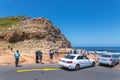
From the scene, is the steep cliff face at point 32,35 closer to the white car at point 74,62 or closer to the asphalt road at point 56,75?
the white car at point 74,62

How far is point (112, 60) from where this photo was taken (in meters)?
22.8

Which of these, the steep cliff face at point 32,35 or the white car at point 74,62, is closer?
the white car at point 74,62

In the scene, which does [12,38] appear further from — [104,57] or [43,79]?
Result: [43,79]

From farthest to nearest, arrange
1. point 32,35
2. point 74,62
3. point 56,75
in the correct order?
point 32,35, point 74,62, point 56,75

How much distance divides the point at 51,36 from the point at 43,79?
156 ft

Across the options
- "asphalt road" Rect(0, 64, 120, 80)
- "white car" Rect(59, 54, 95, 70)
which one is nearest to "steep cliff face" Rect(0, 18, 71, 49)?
"white car" Rect(59, 54, 95, 70)

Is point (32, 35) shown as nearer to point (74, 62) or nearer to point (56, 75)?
point (74, 62)

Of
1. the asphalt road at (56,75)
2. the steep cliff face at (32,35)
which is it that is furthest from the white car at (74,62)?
the steep cliff face at (32,35)

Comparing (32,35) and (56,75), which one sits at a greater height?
(32,35)

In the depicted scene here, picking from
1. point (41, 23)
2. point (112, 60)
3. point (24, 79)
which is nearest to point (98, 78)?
point (24, 79)

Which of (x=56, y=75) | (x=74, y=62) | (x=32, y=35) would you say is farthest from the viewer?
(x=32, y=35)

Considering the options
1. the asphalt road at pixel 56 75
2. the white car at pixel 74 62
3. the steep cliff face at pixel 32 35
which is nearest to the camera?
the asphalt road at pixel 56 75

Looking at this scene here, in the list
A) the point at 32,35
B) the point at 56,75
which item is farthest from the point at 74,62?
the point at 32,35

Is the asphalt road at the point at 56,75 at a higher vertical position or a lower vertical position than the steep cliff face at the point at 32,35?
lower
